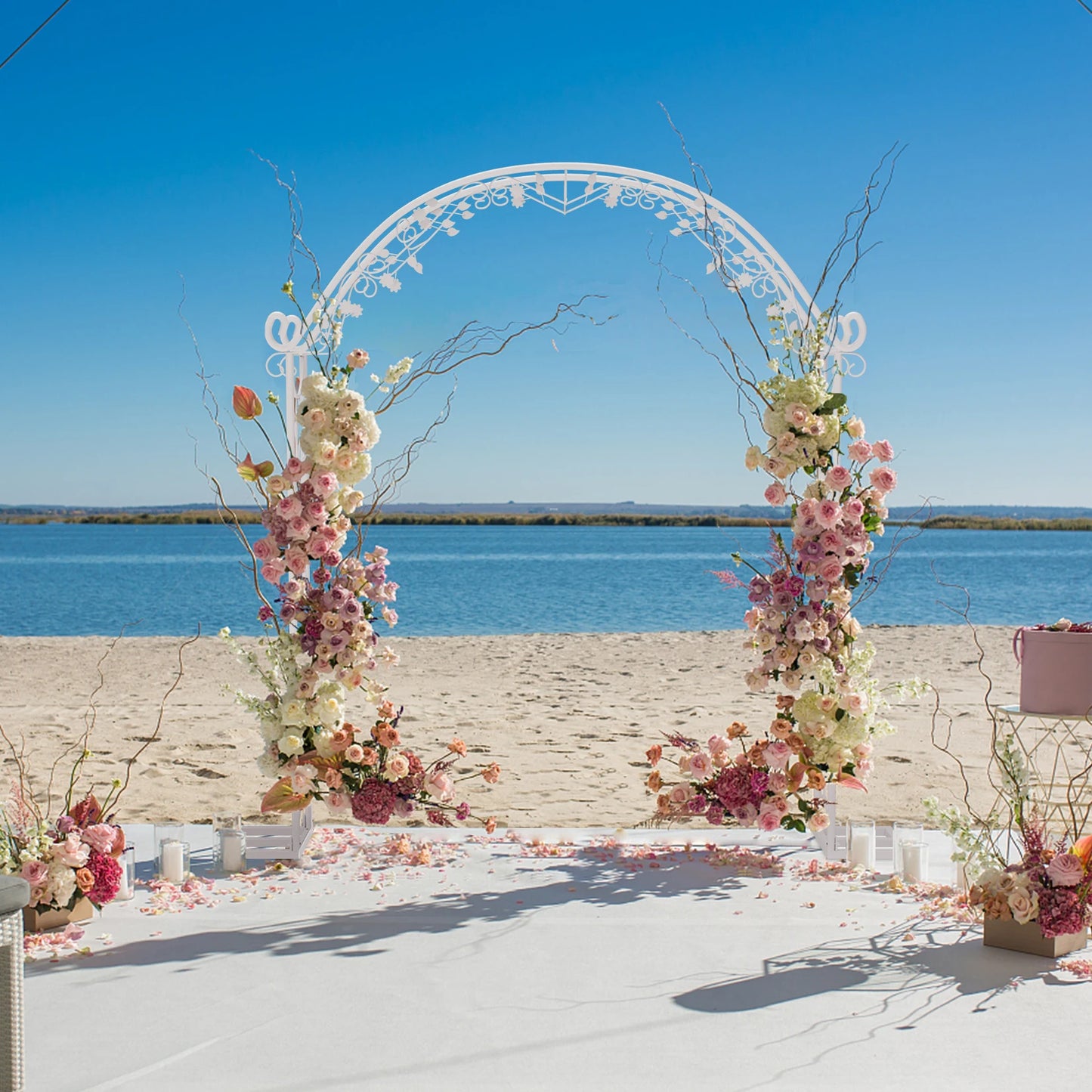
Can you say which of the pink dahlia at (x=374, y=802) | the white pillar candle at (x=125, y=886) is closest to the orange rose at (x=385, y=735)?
the pink dahlia at (x=374, y=802)

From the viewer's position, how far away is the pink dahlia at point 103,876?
362cm

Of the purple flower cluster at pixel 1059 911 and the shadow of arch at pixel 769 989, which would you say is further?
the purple flower cluster at pixel 1059 911

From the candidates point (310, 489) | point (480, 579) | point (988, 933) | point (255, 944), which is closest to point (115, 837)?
point (255, 944)

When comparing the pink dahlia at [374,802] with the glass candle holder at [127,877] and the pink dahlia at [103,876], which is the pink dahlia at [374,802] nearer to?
the glass candle holder at [127,877]

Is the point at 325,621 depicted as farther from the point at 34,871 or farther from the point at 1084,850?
the point at 1084,850

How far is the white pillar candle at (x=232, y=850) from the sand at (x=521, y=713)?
45.2 inches

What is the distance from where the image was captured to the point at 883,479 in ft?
14.4

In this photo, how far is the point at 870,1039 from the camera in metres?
2.75

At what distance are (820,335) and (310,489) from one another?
223cm

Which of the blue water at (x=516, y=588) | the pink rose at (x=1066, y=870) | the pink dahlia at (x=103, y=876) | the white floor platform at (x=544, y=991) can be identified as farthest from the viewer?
the blue water at (x=516, y=588)

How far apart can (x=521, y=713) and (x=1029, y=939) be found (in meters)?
5.56

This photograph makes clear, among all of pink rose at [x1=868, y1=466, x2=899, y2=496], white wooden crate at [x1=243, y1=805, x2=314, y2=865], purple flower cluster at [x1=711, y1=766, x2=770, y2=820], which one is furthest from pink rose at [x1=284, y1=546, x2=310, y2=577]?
pink rose at [x1=868, y1=466, x2=899, y2=496]

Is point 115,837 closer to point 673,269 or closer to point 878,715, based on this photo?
point 673,269

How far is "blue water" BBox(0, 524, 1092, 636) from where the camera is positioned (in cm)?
2078
